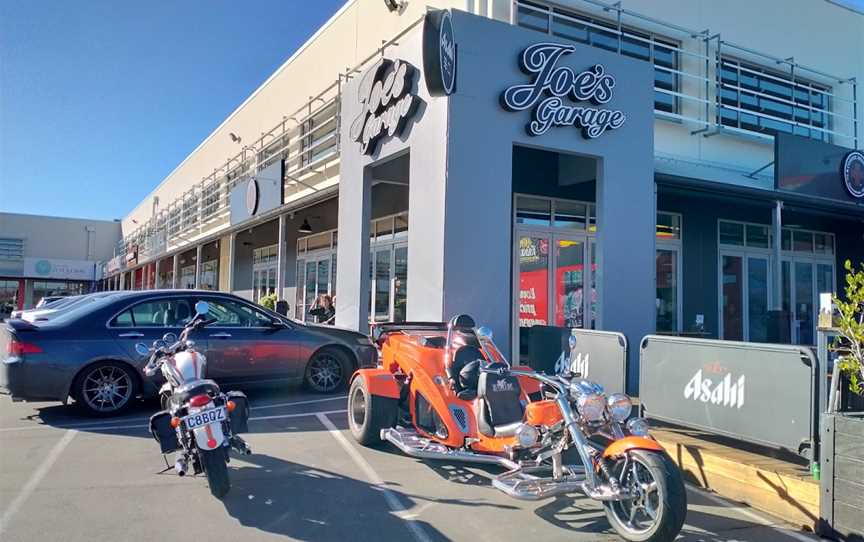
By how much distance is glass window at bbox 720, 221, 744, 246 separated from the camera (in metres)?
15.1

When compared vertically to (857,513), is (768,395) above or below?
above

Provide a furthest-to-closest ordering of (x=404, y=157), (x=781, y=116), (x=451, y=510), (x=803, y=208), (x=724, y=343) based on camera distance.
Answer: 1. (x=781, y=116)
2. (x=803, y=208)
3. (x=404, y=157)
4. (x=724, y=343)
5. (x=451, y=510)

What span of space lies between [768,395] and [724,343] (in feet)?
2.04

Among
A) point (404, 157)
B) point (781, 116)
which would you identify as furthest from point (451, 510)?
point (781, 116)

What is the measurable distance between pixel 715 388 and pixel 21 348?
24.1 feet

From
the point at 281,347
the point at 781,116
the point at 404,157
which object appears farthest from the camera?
the point at 781,116

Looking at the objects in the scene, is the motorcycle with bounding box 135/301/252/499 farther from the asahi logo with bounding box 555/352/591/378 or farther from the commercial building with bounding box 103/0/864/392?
the commercial building with bounding box 103/0/864/392

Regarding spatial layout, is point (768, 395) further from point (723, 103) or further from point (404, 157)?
point (723, 103)

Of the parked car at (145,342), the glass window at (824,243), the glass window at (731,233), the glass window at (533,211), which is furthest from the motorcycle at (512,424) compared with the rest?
the glass window at (824,243)

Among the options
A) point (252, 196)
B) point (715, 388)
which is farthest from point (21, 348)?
point (252, 196)

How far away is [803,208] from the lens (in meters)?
13.9

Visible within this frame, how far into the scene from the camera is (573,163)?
470 inches

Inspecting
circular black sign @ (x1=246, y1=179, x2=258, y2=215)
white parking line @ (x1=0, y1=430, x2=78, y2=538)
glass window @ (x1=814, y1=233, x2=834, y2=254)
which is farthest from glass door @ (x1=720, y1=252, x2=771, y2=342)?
white parking line @ (x1=0, y1=430, x2=78, y2=538)

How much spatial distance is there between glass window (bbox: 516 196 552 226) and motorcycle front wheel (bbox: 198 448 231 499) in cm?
861
